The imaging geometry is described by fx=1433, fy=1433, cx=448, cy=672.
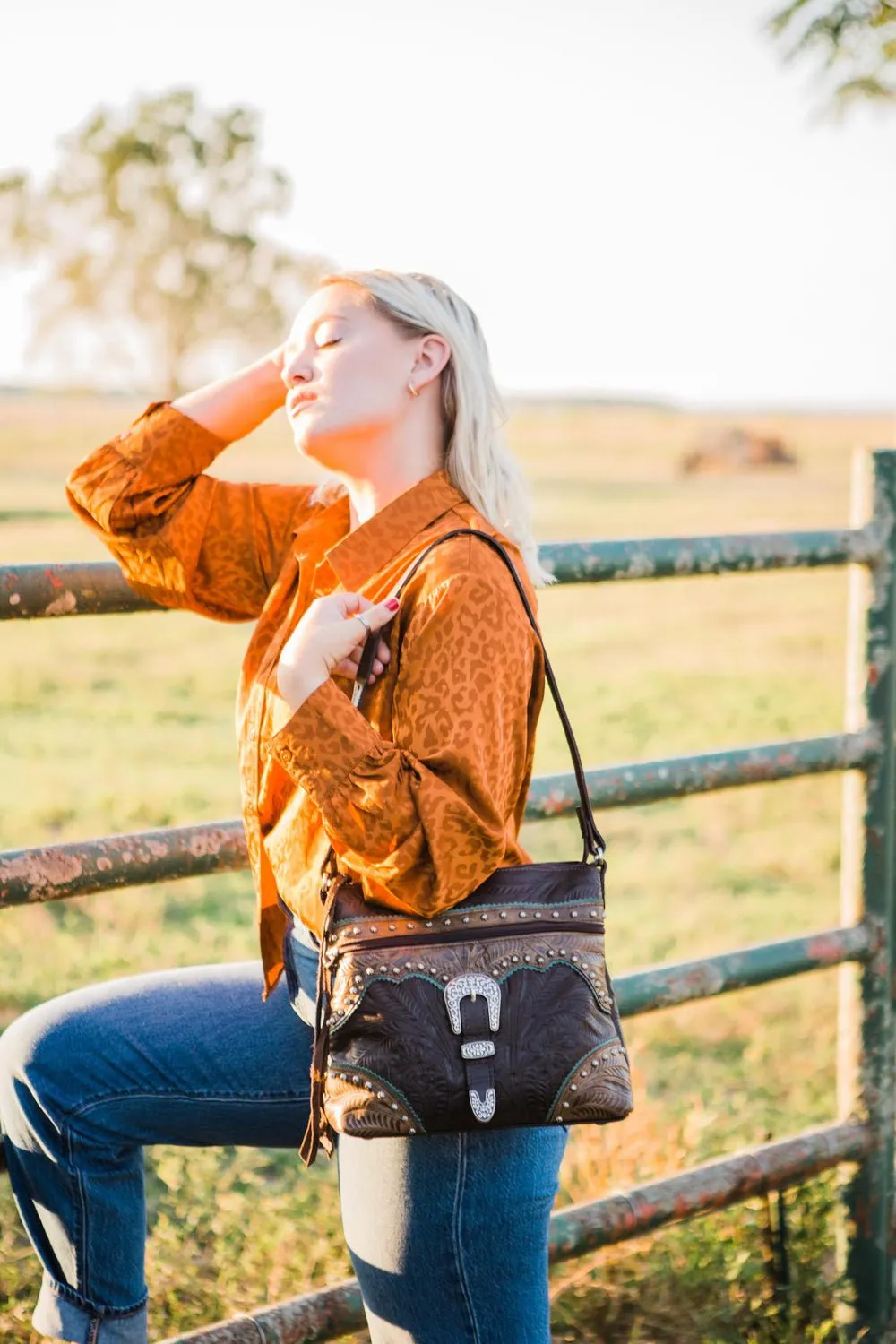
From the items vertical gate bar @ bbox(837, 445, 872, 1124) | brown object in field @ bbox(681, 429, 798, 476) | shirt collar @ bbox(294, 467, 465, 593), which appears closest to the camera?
shirt collar @ bbox(294, 467, 465, 593)

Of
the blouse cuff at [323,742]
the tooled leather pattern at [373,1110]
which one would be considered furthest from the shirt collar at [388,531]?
the tooled leather pattern at [373,1110]

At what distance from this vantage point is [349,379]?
1862 mm

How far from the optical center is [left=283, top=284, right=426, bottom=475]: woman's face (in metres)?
1.86

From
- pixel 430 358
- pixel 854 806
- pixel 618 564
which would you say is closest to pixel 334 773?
pixel 430 358

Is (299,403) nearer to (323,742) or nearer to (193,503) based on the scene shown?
(193,503)

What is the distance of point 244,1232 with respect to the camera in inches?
116

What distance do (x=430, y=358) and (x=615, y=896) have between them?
4.79 metres

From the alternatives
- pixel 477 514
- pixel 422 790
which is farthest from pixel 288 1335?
pixel 477 514

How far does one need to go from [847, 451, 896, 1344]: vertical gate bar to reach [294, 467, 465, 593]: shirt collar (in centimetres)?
129

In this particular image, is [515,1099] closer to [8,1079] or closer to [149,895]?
[8,1079]

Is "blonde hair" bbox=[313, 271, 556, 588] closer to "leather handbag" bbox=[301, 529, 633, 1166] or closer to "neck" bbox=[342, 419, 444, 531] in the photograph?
"neck" bbox=[342, 419, 444, 531]

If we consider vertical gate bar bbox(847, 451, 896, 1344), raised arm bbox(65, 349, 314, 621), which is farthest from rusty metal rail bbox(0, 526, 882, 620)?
vertical gate bar bbox(847, 451, 896, 1344)

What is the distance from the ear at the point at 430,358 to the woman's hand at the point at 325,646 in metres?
0.36

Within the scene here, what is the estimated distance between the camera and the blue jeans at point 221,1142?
1.71 meters
